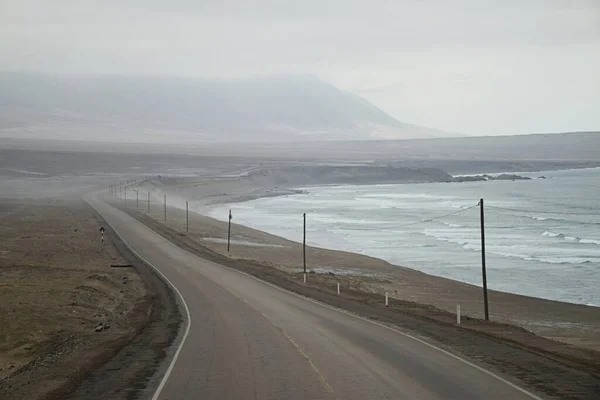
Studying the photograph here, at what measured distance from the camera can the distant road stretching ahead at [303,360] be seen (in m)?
16.5

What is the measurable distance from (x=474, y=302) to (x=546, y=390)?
75.3 feet

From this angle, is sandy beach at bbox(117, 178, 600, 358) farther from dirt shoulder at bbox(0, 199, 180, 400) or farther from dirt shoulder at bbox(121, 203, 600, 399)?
dirt shoulder at bbox(0, 199, 180, 400)

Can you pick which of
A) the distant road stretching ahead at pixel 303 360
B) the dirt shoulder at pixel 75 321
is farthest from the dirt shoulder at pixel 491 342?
the dirt shoulder at pixel 75 321

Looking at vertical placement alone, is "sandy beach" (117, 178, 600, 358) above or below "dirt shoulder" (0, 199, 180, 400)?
below

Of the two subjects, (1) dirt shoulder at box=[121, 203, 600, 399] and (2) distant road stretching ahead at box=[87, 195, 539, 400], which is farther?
(1) dirt shoulder at box=[121, 203, 600, 399]

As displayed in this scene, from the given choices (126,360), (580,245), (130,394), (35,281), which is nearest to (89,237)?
(35,281)

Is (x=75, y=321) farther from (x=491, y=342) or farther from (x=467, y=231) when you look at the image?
(x=467, y=231)

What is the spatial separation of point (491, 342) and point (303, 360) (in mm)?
6866

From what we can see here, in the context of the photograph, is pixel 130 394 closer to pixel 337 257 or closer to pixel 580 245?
pixel 337 257

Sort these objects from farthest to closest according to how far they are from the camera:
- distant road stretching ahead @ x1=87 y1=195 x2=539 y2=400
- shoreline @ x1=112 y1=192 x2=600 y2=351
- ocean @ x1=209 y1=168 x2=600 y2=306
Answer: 1. ocean @ x1=209 y1=168 x2=600 y2=306
2. shoreline @ x1=112 y1=192 x2=600 y2=351
3. distant road stretching ahead @ x1=87 y1=195 x2=539 y2=400

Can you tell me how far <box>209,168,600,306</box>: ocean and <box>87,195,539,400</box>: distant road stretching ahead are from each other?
19.7 m

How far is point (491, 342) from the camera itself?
23766mm

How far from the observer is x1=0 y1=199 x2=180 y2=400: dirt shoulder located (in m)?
17.9

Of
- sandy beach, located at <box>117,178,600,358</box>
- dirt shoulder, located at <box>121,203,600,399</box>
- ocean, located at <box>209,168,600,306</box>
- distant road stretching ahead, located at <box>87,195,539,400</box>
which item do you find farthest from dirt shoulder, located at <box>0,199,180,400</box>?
ocean, located at <box>209,168,600,306</box>
